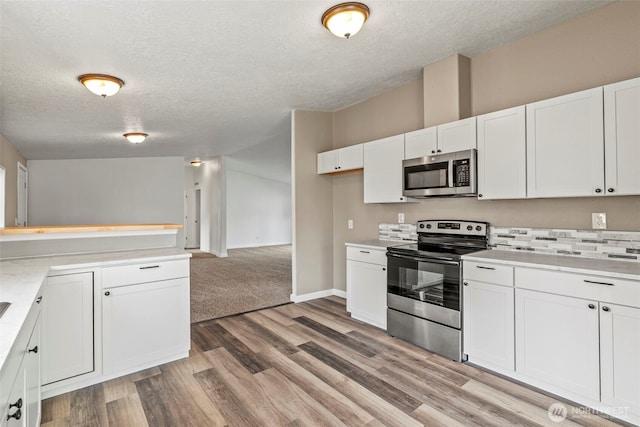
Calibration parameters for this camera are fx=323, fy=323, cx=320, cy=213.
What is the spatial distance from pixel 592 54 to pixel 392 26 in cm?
152

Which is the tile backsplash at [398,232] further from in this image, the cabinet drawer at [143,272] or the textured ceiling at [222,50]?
the cabinet drawer at [143,272]

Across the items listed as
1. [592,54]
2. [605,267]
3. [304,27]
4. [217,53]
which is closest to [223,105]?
[217,53]

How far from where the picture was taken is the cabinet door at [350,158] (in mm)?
3937

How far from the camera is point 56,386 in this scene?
218cm

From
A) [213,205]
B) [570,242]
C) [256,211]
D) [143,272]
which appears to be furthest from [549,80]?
[256,211]

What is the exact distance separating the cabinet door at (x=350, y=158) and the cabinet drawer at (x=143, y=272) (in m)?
2.26

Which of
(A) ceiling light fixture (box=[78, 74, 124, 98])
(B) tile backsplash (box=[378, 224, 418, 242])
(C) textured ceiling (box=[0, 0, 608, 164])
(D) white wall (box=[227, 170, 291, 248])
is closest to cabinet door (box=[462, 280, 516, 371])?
(B) tile backsplash (box=[378, 224, 418, 242])

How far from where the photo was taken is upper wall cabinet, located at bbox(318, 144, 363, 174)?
13.0 feet

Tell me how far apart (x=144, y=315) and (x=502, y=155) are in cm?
312

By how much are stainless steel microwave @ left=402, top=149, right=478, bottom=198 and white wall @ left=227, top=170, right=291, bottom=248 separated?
8.38m

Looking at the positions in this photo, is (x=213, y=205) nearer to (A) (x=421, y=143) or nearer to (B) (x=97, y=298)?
(B) (x=97, y=298)

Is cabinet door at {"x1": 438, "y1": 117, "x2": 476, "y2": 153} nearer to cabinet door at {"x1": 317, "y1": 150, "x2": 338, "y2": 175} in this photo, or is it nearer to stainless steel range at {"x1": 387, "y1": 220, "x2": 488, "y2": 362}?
stainless steel range at {"x1": 387, "y1": 220, "x2": 488, "y2": 362}

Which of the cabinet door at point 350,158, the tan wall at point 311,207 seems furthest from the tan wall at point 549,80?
the tan wall at point 311,207

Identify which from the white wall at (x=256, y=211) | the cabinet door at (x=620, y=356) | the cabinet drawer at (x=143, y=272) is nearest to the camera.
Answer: the cabinet door at (x=620, y=356)
